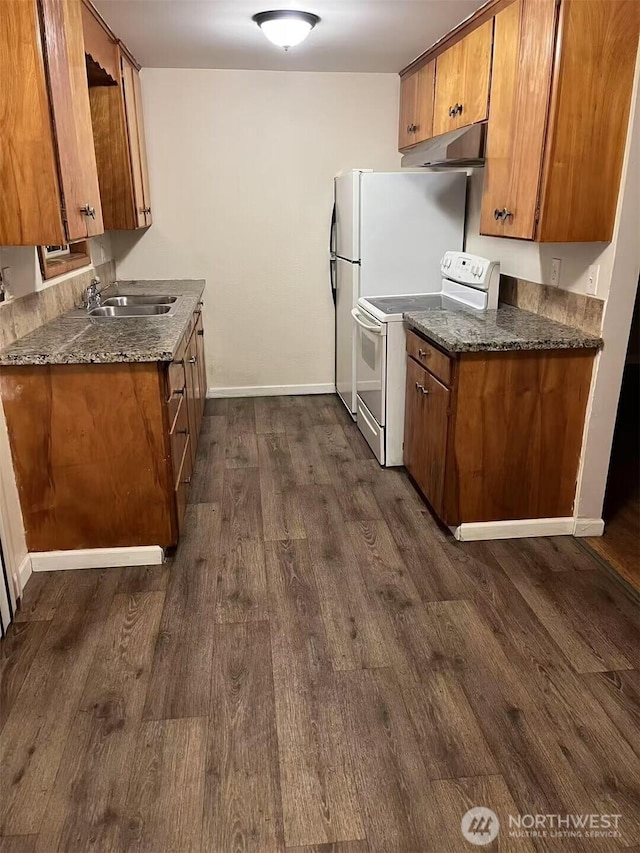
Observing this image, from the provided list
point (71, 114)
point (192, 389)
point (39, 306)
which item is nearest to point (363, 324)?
point (192, 389)

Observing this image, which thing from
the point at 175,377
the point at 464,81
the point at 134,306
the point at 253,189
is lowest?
the point at 175,377

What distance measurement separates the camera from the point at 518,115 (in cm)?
263

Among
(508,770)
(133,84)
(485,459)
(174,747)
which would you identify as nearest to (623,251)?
(485,459)

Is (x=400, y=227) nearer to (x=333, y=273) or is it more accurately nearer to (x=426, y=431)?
(x=333, y=273)

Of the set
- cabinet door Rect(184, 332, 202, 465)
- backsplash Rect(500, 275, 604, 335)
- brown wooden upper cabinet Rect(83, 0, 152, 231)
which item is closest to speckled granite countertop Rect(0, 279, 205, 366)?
cabinet door Rect(184, 332, 202, 465)

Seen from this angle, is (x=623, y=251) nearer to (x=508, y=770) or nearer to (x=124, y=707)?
(x=508, y=770)

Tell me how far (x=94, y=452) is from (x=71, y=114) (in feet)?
4.15

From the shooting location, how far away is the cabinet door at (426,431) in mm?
2848

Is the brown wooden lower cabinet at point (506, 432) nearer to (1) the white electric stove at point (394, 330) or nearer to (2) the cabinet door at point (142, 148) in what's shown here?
(1) the white electric stove at point (394, 330)

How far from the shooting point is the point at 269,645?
2203mm

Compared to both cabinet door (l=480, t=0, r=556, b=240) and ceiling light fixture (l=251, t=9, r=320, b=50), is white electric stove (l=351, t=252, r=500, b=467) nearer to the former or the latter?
cabinet door (l=480, t=0, r=556, b=240)

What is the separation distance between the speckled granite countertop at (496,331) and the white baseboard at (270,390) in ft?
6.17

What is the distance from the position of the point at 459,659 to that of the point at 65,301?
256 centimetres

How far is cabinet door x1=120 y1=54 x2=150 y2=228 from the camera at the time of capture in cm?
372
